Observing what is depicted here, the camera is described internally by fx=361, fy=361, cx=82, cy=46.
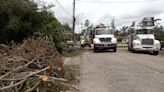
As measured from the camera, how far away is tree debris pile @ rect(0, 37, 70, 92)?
900cm

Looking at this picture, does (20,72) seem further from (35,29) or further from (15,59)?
(35,29)

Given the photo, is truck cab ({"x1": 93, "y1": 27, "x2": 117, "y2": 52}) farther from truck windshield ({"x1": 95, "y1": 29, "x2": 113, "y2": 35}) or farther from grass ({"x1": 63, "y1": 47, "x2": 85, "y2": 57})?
grass ({"x1": 63, "y1": 47, "x2": 85, "y2": 57})

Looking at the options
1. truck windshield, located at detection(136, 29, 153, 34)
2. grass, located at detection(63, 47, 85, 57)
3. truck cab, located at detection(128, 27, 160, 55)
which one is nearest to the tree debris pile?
grass, located at detection(63, 47, 85, 57)

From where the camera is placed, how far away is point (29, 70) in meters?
10.6

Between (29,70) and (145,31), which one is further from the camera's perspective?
(145,31)

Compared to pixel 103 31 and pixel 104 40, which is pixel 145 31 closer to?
pixel 104 40

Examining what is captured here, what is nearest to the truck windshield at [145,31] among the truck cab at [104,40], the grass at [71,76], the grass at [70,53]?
the truck cab at [104,40]

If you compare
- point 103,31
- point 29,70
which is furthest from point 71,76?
point 103,31

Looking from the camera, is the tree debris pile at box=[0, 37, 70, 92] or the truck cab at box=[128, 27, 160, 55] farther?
the truck cab at box=[128, 27, 160, 55]

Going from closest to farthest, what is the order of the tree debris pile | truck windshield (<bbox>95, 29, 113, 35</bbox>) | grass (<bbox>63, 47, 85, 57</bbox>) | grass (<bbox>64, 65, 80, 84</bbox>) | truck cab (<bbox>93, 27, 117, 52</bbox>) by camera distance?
the tree debris pile < grass (<bbox>64, 65, 80, 84</bbox>) < grass (<bbox>63, 47, 85, 57</bbox>) < truck cab (<bbox>93, 27, 117, 52</bbox>) < truck windshield (<bbox>95, 29, 113, 35</bbox>)

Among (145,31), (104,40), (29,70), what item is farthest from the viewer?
(104,40)

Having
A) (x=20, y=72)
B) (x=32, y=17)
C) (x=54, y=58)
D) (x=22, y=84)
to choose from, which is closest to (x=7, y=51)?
(x=54, y=58)

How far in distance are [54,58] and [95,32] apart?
2617cm

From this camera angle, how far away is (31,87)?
9.26 meters
